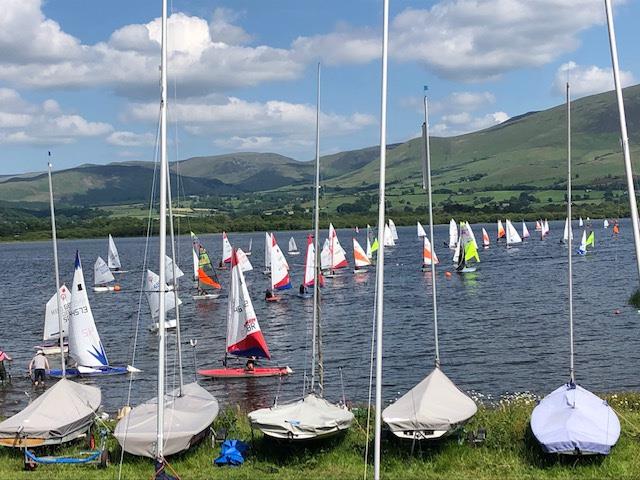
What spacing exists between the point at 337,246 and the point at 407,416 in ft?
250

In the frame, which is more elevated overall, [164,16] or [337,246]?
[164,16]

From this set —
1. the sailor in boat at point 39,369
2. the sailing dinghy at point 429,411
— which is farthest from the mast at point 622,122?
the sailor in boat at point 39,369

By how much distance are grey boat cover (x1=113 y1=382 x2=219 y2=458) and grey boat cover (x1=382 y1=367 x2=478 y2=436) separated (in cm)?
512

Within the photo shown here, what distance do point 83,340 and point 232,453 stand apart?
23113mm

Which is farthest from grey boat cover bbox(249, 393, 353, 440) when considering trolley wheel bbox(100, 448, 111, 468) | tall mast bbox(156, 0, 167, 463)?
trolley wheel bbox(100, 448, 111, 468)

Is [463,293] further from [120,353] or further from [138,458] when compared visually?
[138,458]

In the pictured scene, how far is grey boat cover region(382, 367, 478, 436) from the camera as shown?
20.0 m

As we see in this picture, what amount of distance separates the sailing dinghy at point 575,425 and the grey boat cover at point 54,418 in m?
12.8

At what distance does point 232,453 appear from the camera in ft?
67.6

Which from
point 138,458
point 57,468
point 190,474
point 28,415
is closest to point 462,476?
point 190,474

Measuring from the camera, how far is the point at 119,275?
116 m

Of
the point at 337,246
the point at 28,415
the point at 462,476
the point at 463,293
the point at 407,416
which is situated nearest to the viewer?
the point at 462,476

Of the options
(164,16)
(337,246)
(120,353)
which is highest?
(164,16)

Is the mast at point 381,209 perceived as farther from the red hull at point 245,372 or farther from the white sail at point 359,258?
the white sail at point 359,258
